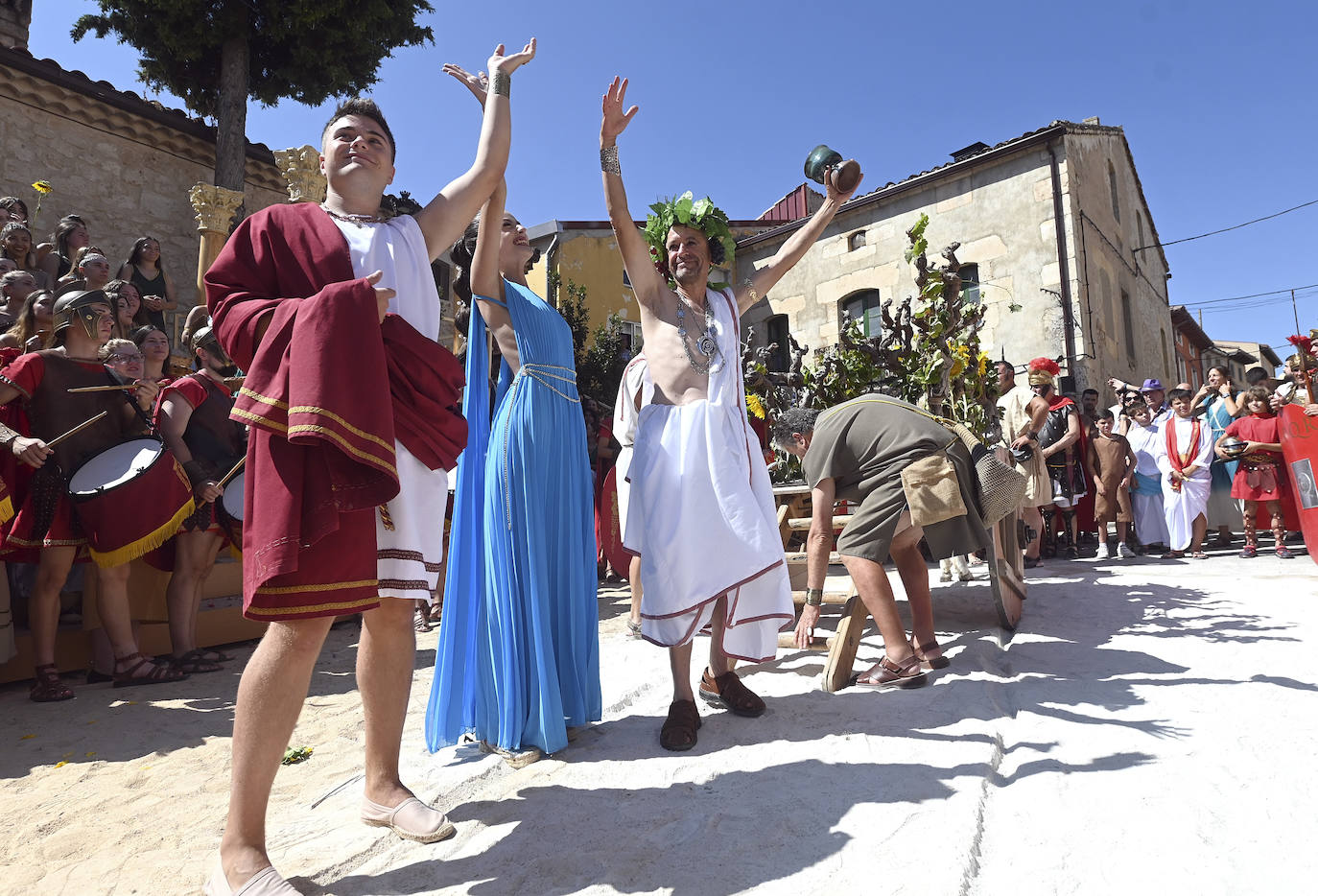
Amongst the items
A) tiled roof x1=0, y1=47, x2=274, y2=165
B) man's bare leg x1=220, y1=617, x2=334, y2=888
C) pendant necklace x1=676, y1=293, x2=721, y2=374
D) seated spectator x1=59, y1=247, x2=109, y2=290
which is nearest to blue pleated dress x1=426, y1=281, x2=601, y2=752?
pendant necklace x1=676, y1=293, x2=721, y2=374

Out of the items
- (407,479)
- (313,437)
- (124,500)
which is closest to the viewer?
(313,437)

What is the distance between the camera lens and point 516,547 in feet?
8.81

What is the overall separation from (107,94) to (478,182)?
12973 millimetres

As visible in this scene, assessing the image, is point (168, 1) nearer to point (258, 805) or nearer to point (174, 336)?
point (174, 336)

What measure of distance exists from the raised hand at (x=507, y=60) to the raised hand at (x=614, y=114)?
0.51m

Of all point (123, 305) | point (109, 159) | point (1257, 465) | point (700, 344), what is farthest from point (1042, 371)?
point (109, 159)

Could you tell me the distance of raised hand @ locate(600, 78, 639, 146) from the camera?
285 centimetres

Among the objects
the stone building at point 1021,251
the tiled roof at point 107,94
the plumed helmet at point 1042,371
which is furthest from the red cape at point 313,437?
the tiled roof at point 107,94

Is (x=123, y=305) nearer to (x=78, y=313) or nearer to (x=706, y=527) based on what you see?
(x=78, y=313)

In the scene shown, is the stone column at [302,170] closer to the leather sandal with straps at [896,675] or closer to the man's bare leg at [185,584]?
the man's bare leg at [185,584]

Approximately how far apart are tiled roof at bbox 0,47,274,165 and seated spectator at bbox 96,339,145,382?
965cm

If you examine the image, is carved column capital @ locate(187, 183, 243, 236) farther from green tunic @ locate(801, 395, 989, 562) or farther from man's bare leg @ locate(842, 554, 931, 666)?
man's bare leg @ locate(842, 554, 931, 666)

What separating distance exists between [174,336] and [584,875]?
416 inches

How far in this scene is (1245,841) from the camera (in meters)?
1.77
